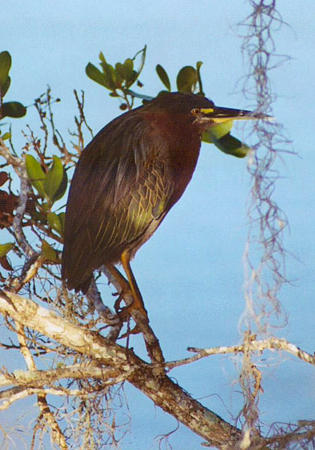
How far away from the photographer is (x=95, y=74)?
5.64ft

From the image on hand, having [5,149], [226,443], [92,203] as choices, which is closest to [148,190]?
[92,203]

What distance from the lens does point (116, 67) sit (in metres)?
1.71

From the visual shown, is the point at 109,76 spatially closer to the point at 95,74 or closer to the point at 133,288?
the point at 95,74

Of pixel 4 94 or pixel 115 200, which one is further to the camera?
pixel 4 94

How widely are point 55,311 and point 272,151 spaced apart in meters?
0.70

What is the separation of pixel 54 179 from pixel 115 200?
5.3 inches

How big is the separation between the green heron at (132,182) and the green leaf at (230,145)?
1.6 inches

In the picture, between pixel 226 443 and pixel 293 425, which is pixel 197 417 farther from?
pixel 293 425

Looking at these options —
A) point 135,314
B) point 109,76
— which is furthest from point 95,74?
point 135,314

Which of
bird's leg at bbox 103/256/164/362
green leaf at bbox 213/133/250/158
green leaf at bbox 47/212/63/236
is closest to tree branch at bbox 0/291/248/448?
bird's leg at bbox 103/256/164/362

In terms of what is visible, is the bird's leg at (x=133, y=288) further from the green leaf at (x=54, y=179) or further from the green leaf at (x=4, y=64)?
the green leaf at (x=4, y=64)

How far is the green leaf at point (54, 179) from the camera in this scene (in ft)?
5.22

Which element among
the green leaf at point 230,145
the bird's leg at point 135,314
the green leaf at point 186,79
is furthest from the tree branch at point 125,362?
the green leaf at point 186,79

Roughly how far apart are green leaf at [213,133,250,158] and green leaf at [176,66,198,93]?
0.16m
